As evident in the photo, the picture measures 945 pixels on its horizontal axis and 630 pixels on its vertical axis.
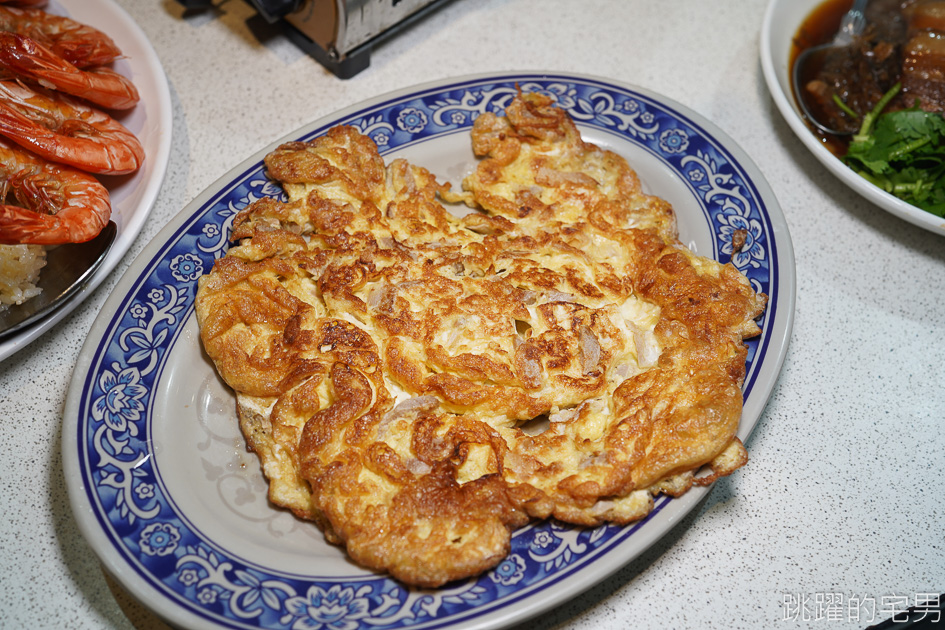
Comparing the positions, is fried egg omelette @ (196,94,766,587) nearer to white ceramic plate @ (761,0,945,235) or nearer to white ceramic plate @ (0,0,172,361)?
white ceramic plate @ (0,0,172,361)

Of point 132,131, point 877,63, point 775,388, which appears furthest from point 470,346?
point 877,63

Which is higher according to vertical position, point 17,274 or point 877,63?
point 877,63

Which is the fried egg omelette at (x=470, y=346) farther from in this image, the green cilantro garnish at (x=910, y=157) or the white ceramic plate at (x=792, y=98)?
the green cilantro garnish at (x=910, y=157)

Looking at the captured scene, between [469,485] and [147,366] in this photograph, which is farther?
[147,366]

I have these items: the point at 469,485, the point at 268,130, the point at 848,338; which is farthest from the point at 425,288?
the point at 848,338

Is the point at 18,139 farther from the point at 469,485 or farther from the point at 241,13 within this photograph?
the point at 469,485

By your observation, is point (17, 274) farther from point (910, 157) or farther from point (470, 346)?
point (910, 157)

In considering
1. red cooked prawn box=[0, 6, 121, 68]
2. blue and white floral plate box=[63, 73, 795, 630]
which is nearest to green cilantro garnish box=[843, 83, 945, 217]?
blue and white floral plate box=[63, 73, 795, 630]

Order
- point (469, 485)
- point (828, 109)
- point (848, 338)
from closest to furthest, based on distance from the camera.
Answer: point (469, 485), point (848, 338), point (828, 109)
